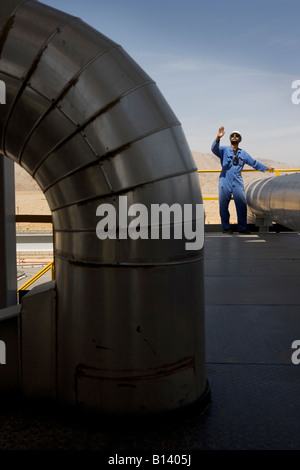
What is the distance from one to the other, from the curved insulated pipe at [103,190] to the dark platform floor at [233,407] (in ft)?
0.41

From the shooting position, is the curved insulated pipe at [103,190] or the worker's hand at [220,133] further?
the worker's hand at [220,133]

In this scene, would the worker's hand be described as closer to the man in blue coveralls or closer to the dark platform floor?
the man in blue coveralls

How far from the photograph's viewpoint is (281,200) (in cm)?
674

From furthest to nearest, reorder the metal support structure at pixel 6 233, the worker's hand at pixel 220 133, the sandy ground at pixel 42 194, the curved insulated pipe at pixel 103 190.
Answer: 1. the sandy ground at pixel 42 194
2. the worker's hand at pixel 220 133
3. the metal support structure at pixel 6 233
4. the curved insulated pipe at pixel 103 190

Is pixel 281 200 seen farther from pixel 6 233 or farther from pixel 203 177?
pixel 203 177

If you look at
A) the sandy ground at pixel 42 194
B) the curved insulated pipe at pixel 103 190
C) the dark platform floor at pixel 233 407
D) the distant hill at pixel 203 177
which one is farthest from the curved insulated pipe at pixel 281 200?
the distant hill at pixel 203 177

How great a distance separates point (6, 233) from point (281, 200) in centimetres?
429

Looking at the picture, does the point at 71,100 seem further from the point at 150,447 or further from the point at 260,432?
the point at 260,432

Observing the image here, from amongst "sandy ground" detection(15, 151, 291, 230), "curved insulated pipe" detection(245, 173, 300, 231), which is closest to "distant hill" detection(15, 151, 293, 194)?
"sandy ground" detection(15, 151, 291, 230)

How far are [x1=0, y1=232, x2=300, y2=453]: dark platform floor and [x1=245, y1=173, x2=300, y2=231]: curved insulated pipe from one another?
103 inches

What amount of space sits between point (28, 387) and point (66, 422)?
25 cm

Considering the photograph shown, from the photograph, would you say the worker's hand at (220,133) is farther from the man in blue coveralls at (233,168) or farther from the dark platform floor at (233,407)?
the dark platform floor at (233,407)

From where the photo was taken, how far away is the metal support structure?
3791 millimetres

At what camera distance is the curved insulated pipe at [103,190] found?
174 centimetres
